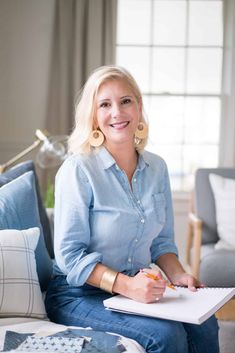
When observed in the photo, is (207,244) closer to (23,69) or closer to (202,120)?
(202,120)

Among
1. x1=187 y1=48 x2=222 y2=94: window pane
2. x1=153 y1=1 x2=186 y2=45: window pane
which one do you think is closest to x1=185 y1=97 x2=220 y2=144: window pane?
x1=187 y1=48 x2=222 y2=94: window pane

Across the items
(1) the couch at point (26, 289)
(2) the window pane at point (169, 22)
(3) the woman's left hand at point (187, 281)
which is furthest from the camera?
(2) the window pane at point (169, 22)

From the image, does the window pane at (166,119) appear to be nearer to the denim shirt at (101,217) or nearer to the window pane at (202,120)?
the window pane at (202,120)

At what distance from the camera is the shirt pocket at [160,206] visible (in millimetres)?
2189

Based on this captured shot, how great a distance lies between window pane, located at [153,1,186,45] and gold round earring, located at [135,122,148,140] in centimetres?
267

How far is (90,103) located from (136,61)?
276 cm

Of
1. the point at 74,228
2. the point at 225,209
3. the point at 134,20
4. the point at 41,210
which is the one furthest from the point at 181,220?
the point at 74,228

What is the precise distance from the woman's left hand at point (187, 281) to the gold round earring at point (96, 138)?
0.58 metres

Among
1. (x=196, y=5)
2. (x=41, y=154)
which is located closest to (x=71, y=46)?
(x=196, y=5)

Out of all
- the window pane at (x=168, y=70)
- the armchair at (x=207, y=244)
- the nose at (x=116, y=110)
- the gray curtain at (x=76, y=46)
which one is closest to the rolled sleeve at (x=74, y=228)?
the nose at (x=116, y=110)

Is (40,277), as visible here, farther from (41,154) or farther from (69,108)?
(69,108)

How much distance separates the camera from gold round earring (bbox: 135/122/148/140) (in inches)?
88.7

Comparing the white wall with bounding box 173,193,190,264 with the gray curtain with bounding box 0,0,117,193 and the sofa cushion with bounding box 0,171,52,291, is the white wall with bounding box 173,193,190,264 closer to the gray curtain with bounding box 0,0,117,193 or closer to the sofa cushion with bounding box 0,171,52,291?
the gray curtain with bounding box 0,0,117,193

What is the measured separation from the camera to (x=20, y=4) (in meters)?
4.55
